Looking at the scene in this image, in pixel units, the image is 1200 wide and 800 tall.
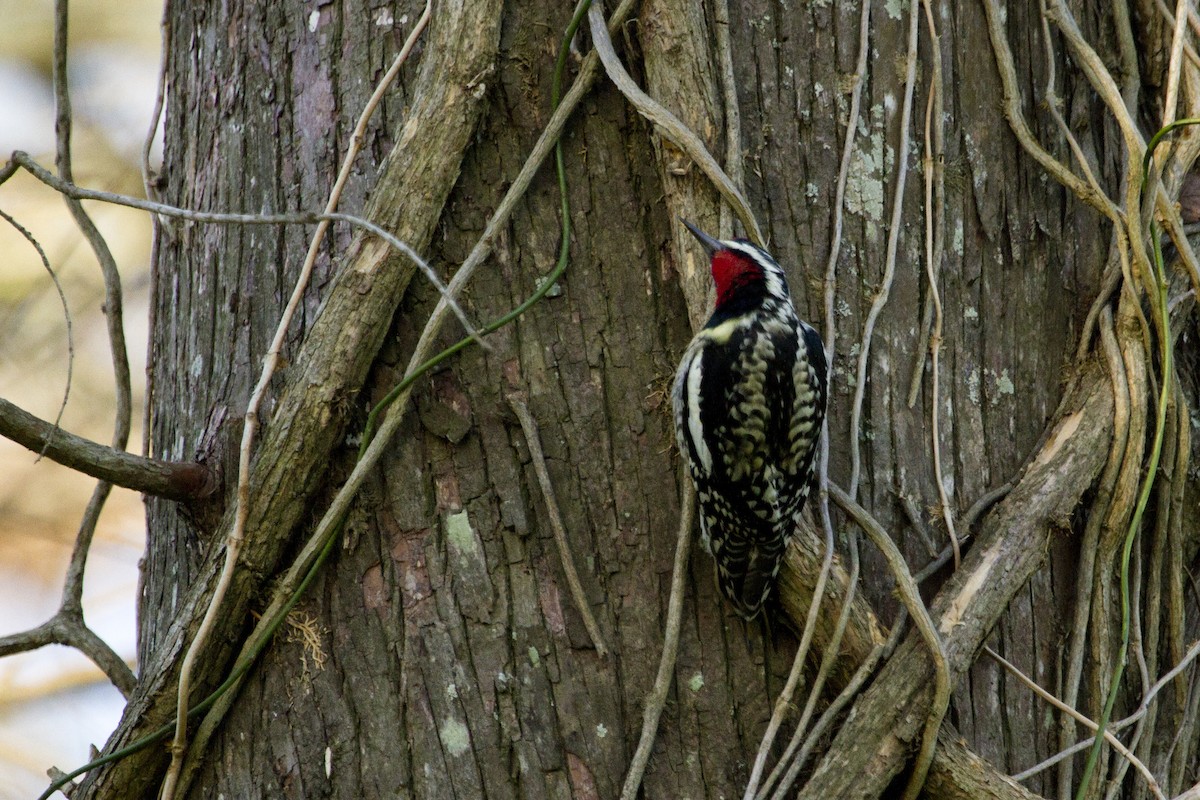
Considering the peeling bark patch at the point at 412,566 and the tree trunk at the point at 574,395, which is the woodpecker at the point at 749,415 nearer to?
the tree trunk at the point at 574,395

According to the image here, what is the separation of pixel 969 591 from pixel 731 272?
698mm

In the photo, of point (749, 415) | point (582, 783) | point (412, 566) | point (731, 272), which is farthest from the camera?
point (749, 415)

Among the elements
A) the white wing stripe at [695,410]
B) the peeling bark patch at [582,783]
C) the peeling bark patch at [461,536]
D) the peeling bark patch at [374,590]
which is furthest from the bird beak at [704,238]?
the peeling bark patch at [582,783]

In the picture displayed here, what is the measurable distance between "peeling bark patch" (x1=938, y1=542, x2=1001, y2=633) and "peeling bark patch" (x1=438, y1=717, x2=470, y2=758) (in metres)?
0.82

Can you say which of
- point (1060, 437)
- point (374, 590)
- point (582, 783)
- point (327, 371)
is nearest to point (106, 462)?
point (327, 371)

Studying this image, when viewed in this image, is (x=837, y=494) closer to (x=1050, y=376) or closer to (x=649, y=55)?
(x=1050, y=376)

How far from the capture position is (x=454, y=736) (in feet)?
6.23

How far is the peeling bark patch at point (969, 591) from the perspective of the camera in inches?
77.1

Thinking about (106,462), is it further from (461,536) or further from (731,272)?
(731,272)

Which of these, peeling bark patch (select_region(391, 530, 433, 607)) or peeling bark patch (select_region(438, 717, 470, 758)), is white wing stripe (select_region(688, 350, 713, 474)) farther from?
peeling bark patch (select_region(438, 717, 470, 758))

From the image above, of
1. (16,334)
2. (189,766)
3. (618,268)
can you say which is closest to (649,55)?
(618,268)

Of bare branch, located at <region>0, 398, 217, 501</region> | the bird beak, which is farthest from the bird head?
bare branch, located at <region>0, 398, 217, 501</region>

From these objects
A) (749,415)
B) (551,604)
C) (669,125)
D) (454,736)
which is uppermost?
(669,125)

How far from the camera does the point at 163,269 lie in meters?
2.44
